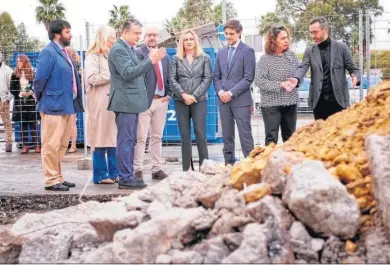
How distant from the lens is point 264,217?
4.14 m

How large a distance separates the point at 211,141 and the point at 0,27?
5149 cm

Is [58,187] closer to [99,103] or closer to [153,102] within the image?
[99,103]

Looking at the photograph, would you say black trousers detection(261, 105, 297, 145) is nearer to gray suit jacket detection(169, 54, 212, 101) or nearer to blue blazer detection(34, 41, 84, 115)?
gray suit jacket detection(169, 54, 212, 101)

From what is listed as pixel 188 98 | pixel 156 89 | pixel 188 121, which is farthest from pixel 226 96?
pixel 156 89

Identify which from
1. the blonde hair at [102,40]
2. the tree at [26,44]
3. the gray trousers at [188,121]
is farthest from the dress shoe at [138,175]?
the tree at [26,44]

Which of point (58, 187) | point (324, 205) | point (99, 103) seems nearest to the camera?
point (324, 205)

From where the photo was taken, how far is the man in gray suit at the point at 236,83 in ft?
28.3

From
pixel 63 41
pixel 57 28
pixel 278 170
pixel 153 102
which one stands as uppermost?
pixel 57 28

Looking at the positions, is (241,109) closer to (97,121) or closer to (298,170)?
(97,121)

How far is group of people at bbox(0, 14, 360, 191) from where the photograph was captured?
8.02 m

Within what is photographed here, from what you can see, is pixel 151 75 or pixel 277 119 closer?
pixel 277 119

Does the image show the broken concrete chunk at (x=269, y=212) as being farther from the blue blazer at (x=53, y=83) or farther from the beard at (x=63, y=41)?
the beard at (x=63, y=41)

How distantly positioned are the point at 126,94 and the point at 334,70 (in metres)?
2.52

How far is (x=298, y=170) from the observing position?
4238 mm
